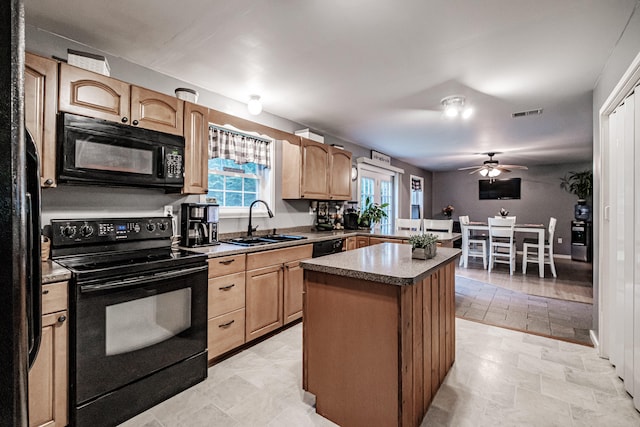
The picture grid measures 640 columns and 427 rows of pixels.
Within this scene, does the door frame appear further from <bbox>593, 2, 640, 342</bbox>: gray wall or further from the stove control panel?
the stove control panel

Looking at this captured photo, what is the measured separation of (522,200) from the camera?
7926 millimetres

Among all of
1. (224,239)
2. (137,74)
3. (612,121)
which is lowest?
(224,239)

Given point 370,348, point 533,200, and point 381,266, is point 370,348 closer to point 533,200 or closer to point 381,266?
point 381,266

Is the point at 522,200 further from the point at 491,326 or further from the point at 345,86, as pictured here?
the point at 345,86

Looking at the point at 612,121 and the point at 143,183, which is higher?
the point at 612,121

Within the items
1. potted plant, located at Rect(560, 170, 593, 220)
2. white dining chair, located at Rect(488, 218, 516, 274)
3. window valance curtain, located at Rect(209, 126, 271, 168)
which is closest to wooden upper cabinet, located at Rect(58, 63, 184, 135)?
window valance curtain, located at Rect(209, 126, 271, 168)

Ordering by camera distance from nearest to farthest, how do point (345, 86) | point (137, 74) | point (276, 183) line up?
point (137, 74), point (345, 86), point (276, 183)

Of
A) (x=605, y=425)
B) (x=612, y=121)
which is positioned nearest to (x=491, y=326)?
(x=605, y=425)

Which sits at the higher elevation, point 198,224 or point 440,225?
point 198,224

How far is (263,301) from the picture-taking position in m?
2.66

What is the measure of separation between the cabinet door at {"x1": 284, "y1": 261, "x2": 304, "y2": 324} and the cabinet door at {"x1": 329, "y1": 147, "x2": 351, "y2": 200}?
1.39 m

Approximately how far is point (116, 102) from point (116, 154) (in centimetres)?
35

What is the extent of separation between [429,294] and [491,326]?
179cm

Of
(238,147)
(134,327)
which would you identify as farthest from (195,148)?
(134,327)
